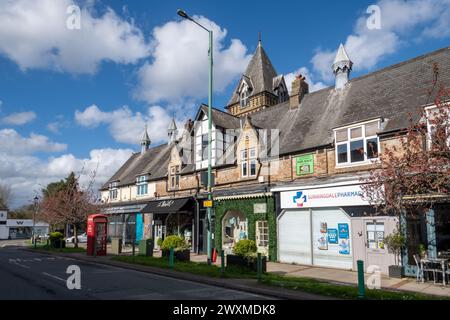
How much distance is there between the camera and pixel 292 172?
733 inches

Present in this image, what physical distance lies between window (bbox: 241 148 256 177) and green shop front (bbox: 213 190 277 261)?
1451mm

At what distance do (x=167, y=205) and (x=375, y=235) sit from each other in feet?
50.4

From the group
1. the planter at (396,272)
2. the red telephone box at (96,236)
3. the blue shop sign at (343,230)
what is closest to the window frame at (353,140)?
the blue shop sign at (343,230)

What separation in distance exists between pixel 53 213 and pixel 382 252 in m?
27.5

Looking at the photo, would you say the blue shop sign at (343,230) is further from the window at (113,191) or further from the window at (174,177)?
the window at (113,191)

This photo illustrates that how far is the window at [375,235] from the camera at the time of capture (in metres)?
14.7

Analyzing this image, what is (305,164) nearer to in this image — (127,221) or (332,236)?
(332,236)

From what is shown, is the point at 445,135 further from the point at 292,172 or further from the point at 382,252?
the point at 292,172

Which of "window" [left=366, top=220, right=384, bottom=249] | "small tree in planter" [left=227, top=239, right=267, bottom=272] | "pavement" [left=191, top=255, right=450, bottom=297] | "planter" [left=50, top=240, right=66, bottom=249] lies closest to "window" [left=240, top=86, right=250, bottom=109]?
"planter" [left=50, top=240, right=66, bottom=249]

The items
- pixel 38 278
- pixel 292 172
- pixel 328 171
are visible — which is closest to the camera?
pixel 38 278

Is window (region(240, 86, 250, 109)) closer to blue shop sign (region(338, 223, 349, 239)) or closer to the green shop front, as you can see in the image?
the green shop front

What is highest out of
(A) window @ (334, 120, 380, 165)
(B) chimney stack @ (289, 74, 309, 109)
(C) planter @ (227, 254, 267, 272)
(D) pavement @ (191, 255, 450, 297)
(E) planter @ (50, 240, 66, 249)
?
(B) chimney stack @ (289, 74, 309, 109)

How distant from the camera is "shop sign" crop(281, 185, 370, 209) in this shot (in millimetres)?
15359
